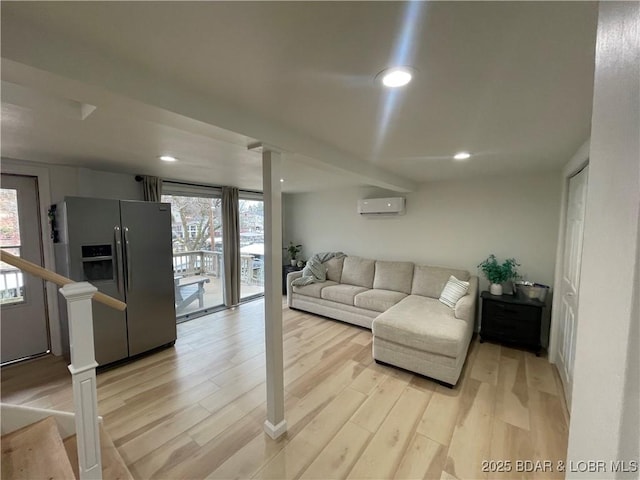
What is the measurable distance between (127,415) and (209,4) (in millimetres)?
2794

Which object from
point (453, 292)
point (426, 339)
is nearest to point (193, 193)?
point (426, 339)

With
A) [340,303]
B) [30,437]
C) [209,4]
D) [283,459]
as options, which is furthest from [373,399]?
[209,4]

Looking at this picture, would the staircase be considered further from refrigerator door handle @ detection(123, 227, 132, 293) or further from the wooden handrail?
refrigerator door handle @ detection(123, 227, 132, 293)

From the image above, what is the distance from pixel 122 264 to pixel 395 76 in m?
3.18

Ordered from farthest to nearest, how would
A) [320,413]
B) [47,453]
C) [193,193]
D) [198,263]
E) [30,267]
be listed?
1. [198,263]
2. [193,193]
3. [320,413]
4. [47,453]
5. [30,267]

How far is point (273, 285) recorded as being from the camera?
1.91 metres

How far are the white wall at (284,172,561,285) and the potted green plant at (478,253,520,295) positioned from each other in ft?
0.33

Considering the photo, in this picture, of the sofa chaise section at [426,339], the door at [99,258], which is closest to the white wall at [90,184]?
the door at [99,258]

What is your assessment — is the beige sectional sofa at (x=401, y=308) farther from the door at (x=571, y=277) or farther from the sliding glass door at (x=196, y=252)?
the sliding glass door at (x=196, y=252)

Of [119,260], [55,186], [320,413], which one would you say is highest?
[55,186]

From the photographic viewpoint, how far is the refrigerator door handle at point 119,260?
2.86 meters

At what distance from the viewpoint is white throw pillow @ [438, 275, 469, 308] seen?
132 inches

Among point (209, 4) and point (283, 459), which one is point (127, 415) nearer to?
point (283, 459)

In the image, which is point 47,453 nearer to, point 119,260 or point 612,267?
point 119,260
